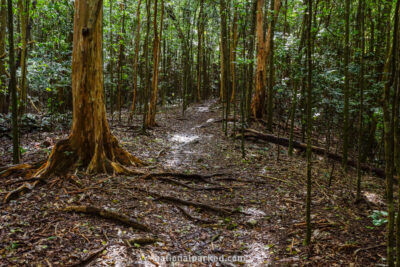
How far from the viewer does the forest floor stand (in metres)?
3.26

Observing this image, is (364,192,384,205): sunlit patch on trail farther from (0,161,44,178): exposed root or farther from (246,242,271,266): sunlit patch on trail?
(0,161,44,178): exposed root

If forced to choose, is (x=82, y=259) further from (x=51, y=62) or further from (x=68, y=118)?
(x=68, y=118)

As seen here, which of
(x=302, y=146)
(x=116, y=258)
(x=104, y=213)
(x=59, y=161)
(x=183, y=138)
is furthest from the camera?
(x=183, y=138)

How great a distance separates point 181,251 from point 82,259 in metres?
1.31

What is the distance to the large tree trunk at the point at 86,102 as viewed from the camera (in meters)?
5.52

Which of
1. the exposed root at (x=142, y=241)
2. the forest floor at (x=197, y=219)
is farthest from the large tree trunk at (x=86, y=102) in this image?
the exposed root at (x=142, y=241)

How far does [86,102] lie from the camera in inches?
224

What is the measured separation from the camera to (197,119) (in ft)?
50.5

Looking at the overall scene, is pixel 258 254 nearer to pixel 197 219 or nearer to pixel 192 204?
pixel 197 219

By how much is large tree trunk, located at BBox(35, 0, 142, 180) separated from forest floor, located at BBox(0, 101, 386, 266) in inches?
19.2

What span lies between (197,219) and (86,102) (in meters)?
3.52

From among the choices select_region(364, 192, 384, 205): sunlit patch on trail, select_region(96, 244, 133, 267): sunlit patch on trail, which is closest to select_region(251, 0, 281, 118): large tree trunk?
select_region(364, 192, 384, 205): sunlit patch on trail

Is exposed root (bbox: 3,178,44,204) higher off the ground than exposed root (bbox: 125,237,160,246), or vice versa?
exposed root (bbox: 3,178,44,204)

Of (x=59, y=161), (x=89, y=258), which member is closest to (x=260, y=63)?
(x=59, y=161)
